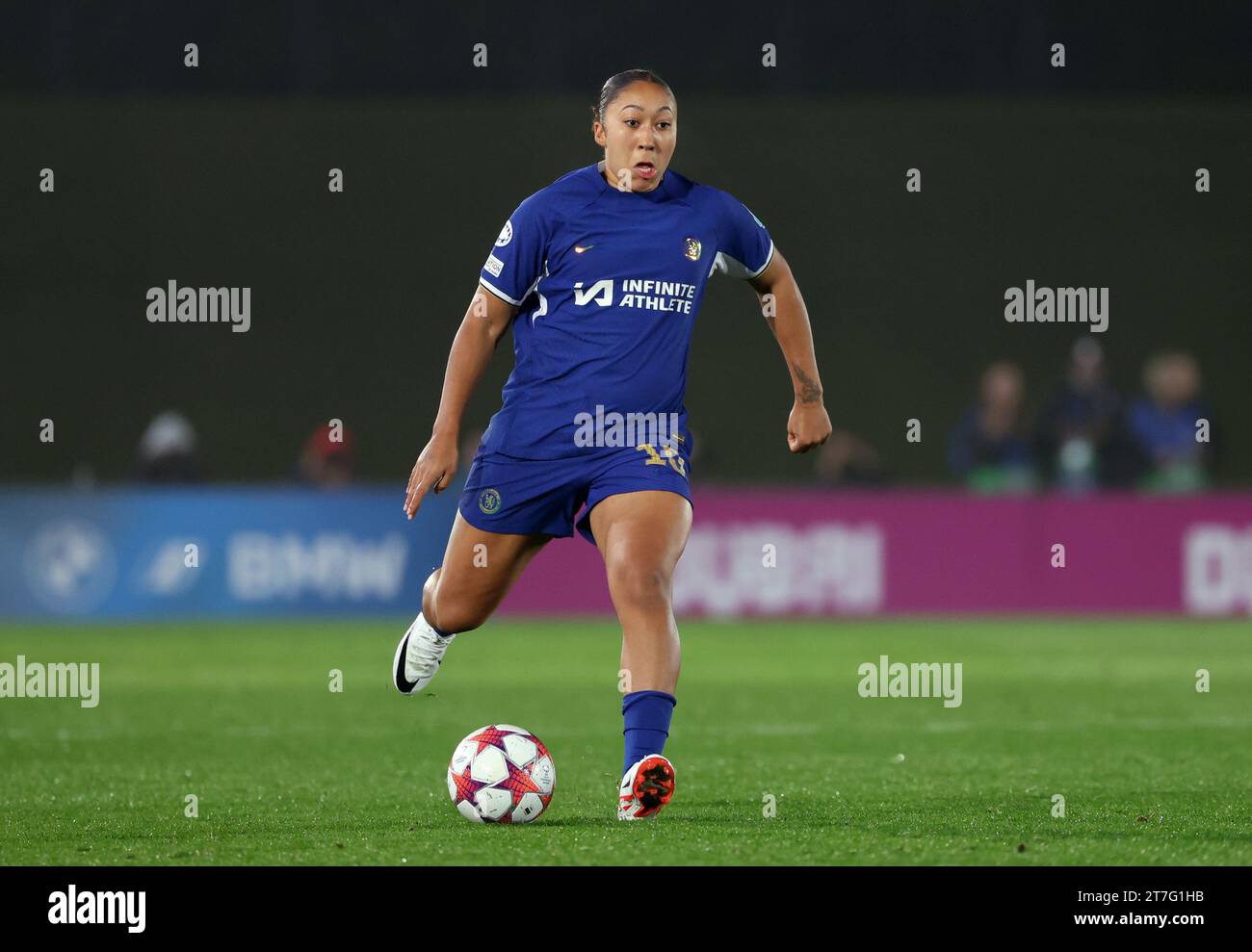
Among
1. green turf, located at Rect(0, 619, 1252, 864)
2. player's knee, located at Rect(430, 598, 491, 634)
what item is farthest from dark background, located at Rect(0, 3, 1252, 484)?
player's knee, located at Rect(430, 598, 491, 634)

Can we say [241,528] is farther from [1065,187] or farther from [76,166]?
[1065,187]

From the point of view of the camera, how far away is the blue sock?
569 centimetres

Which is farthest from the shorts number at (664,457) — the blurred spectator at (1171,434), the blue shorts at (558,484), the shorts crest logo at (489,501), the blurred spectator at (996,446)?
the blurred spectator at (1171,434)

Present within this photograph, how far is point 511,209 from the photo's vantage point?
21516 millimetres

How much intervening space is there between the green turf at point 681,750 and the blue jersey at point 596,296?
50.1 inches

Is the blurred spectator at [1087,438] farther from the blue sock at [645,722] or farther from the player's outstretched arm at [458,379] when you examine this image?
the blue sock at [645,722]

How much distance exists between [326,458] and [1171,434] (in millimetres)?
8134

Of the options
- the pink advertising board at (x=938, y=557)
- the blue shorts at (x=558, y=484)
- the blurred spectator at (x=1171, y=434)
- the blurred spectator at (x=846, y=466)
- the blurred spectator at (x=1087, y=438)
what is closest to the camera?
the blue shorts at (x=558, y=484)

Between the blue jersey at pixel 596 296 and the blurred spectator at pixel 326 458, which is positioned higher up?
the blurred spectator at pixel 326 458

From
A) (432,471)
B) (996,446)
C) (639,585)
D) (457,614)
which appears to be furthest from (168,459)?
(639,585)

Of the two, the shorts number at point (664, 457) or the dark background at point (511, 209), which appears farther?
the dark background at point (511, 209)

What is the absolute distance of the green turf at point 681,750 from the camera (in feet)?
17.5

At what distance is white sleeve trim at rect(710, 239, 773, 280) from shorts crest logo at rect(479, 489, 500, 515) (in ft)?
3.35

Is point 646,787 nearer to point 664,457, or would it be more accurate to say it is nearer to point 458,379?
point 664,457
